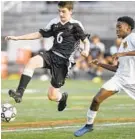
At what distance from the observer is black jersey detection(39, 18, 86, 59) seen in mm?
10086

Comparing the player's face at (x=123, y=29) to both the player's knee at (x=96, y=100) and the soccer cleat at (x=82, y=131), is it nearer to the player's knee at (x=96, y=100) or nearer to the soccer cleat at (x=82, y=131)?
the player's knee at (x=96, y=100)

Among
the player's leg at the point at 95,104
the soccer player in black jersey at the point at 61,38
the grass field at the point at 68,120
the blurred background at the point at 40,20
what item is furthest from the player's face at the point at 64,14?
the blurred background at the point at 40,20

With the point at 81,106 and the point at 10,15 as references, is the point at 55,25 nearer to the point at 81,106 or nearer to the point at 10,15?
the point at 81,106

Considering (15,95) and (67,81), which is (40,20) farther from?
(15,95)

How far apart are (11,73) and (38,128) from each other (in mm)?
18302

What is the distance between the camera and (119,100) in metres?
16.2

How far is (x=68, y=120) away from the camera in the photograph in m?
11.3

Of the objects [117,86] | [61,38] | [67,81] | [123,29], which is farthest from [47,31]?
[67,81]

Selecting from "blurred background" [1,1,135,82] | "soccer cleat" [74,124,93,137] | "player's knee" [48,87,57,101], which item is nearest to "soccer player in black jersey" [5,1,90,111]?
"player's knee" [48,87,57,101]

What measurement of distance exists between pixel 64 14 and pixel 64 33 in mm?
338

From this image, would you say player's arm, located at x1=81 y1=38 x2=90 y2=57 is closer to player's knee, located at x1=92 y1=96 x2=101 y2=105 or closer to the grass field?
player's knee, located at x1=92 y1=96 x2=101 y2=105

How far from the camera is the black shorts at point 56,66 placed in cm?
1000

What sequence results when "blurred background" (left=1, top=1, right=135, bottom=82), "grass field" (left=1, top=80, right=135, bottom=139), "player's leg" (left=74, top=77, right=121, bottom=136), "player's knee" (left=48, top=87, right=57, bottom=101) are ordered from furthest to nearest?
"blurred background" (left=1, top=1, right=135, bottom=82) → "player's knee" (left=48, top=87, right=57, bottom=101) → "grass field" (left=1, top=80, right=135, bottom=139) → "player's leg" (left=74, top=77, right=121, bottom=136)

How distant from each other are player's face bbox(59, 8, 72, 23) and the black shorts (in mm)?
597
